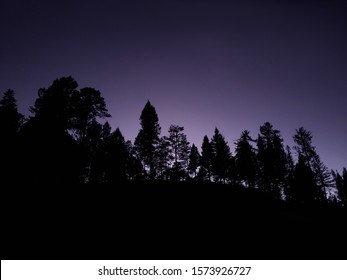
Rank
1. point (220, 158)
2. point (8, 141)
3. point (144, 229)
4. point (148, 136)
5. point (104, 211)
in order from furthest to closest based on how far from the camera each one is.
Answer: point (220, 158) < point (148, 136) < point (8, 141) < point (104, 211) < point (144, 229)

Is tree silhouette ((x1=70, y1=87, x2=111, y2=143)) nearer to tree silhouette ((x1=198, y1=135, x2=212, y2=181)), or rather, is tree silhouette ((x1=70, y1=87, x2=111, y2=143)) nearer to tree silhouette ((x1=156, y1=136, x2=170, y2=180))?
tree silhouette ((x1=156, y1=136, x2=170, y2=180))

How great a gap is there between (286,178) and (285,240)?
38.7m

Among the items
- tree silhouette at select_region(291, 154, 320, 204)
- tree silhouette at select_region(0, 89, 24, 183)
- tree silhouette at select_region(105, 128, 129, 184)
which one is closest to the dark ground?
tree silhouette at select_region(0, 89, 24, 183)

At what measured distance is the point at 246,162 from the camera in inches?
1540

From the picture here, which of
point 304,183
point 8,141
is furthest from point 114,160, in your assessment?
point 304,183

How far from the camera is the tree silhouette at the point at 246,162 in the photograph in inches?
1533

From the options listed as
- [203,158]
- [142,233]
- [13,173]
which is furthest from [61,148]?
[203,158]

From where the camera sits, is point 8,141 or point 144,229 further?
point 8,141

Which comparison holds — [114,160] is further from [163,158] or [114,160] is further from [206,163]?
[206,163]

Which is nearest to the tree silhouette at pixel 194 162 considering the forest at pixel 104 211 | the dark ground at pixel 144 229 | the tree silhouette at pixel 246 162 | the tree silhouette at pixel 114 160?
the tree silhouette at pixel 246 162

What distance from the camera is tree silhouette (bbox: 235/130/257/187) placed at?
3894cm

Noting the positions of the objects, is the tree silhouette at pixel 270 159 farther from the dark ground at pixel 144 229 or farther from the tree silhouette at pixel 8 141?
the tree silhouette at pixel 8 141

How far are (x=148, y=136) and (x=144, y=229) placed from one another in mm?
24255
